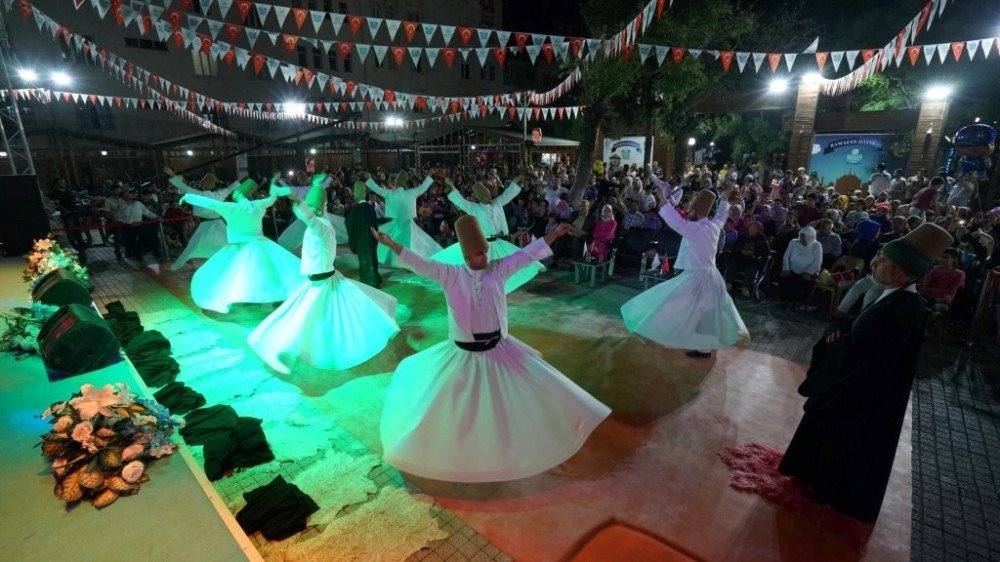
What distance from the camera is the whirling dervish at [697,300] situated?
580 cm

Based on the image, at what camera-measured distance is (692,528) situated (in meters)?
3.40

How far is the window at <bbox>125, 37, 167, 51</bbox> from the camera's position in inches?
831

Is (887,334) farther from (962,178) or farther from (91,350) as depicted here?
(962,178)

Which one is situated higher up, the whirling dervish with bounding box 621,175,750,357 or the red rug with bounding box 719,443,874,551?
the whirling dervish with bounding box 621,175,750,357

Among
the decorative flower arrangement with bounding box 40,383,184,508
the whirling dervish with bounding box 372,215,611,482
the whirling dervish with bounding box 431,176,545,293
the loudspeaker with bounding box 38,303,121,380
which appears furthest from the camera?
the whirling dervish with bounding box 431,176,545,293

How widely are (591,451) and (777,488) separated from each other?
144 centimetres

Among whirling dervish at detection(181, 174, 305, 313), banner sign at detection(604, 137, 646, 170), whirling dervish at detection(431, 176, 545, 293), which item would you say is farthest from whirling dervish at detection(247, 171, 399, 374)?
banner sign at detection(604, 137, 646, 170)

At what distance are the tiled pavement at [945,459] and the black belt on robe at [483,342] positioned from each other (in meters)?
1.20

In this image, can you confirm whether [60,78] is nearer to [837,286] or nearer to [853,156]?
[837,286]

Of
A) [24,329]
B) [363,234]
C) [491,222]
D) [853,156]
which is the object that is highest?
[853,156]

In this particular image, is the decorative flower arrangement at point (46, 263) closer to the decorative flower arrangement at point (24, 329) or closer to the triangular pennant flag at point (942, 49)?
the decorative flower arrangement at point (24, 329)

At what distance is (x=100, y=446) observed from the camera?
9.21 ft

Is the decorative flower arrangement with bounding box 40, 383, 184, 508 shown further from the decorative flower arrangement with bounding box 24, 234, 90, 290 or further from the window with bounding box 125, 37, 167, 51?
the window with bounding box 125, 37, 167, 51

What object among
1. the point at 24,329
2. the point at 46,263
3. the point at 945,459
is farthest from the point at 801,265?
the point at 46,263
